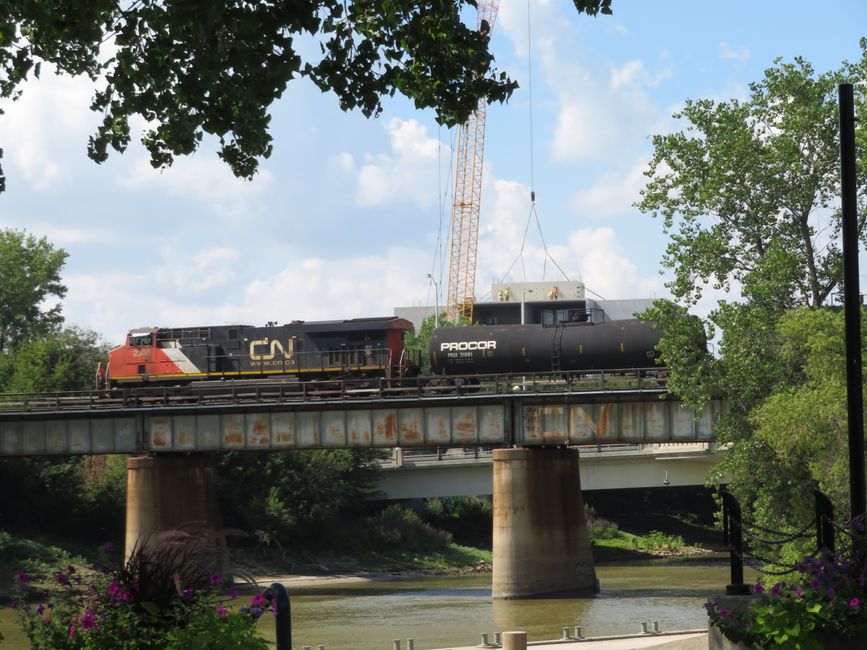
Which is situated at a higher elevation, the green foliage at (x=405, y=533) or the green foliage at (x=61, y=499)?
the green foliage at (x=61, y=499)

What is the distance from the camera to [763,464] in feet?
113

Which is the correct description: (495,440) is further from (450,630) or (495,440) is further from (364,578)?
(364,578)

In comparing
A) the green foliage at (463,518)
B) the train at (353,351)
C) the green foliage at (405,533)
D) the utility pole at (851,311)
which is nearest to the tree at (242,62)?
the utility pole at (851,311)

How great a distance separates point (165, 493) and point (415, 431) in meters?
11.1

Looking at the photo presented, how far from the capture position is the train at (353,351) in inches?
1970

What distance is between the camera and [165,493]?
2039 inches

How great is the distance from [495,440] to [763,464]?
15357 mm

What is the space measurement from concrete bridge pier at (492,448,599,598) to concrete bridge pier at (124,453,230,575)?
1290cm

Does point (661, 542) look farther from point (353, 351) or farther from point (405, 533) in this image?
point (353, 351)

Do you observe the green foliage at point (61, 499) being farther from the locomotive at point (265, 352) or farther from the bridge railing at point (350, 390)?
the bridge railing at point (350, 390)

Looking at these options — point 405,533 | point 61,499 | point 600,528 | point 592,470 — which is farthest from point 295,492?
point 600,528

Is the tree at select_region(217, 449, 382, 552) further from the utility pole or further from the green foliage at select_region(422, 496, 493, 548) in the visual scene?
the utility pole

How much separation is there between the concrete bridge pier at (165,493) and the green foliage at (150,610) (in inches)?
1602

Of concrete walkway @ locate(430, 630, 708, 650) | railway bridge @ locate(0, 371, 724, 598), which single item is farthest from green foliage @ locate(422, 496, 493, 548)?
concrete walkway @ locate(430, 630, 708, 650)
